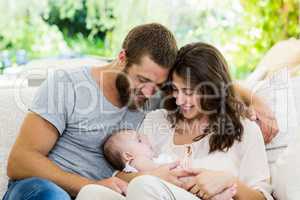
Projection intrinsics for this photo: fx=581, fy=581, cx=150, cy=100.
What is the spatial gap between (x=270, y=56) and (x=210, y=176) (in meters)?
1.36

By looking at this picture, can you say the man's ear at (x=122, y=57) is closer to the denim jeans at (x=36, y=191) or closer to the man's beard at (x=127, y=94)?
the man's beard at (x=127, y=94)

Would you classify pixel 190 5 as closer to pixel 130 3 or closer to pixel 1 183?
pixel 130 3

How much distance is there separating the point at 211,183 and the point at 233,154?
0.22m

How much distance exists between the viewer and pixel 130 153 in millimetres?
2098

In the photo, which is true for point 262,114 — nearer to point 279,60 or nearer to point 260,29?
point 279,60

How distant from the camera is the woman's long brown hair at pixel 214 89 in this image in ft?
6.54

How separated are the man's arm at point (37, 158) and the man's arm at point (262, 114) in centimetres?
65

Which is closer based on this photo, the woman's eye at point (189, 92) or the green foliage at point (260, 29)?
the woman's eye at point (189, 92)

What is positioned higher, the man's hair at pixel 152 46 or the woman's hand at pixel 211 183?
the man's hair at pixel 152 46

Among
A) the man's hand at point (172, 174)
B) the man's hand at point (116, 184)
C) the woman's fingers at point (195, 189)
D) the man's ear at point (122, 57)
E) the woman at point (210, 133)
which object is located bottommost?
the man's hand at point (116, 184)

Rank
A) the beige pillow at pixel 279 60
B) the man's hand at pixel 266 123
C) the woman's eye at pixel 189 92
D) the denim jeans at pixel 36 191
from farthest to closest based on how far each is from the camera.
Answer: the beige pillow at pixel 279 60
the man's hand at pixel 266 123
the woman's eye at pixel 189 92
the denim jeans at pixel 36 191

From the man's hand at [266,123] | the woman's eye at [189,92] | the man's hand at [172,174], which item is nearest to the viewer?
the man's hand at [172,174]

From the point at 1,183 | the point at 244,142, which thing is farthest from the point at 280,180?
the point at 1,183

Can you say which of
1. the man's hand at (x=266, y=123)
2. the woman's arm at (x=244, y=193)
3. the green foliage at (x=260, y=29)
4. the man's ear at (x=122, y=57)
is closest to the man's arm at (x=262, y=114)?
the man's hand at (x=266, y=123)
